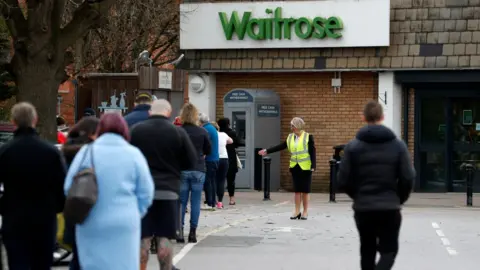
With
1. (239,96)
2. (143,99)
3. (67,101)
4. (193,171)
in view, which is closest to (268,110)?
(239,96)

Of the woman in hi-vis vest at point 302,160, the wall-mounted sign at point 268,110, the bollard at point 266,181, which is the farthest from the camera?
the wall-mounted sign at point 268,110

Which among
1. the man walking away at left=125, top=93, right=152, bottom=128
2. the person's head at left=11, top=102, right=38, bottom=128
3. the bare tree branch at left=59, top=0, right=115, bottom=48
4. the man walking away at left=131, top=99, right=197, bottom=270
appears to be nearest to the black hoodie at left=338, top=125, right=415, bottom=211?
the man walking away at left=131, top=99, right=197, bottom=270

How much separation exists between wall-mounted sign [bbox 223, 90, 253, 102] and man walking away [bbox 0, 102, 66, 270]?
1771cm

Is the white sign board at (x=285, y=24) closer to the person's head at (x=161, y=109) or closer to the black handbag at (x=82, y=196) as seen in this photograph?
the person's head at (x=161, y=109)

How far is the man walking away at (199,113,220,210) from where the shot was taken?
1775cm

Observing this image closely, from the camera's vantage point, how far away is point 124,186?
780cm

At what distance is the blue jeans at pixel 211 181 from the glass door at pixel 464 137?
26.5 feet

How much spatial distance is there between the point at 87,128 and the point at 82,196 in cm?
206

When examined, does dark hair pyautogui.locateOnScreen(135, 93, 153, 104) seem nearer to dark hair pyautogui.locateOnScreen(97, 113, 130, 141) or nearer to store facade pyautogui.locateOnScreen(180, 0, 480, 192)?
dark hair pyautogui.locateOnScreen(97, 113, 130, 141)

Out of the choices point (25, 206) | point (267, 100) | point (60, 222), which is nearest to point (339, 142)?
point (267, 100)

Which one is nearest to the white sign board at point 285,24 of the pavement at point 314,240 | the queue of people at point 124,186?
the pavement at point 314,240

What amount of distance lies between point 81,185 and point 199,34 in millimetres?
19210

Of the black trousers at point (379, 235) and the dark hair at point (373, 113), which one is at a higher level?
the dark hair at point (373, 113)

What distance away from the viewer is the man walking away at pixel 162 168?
1018 cm
